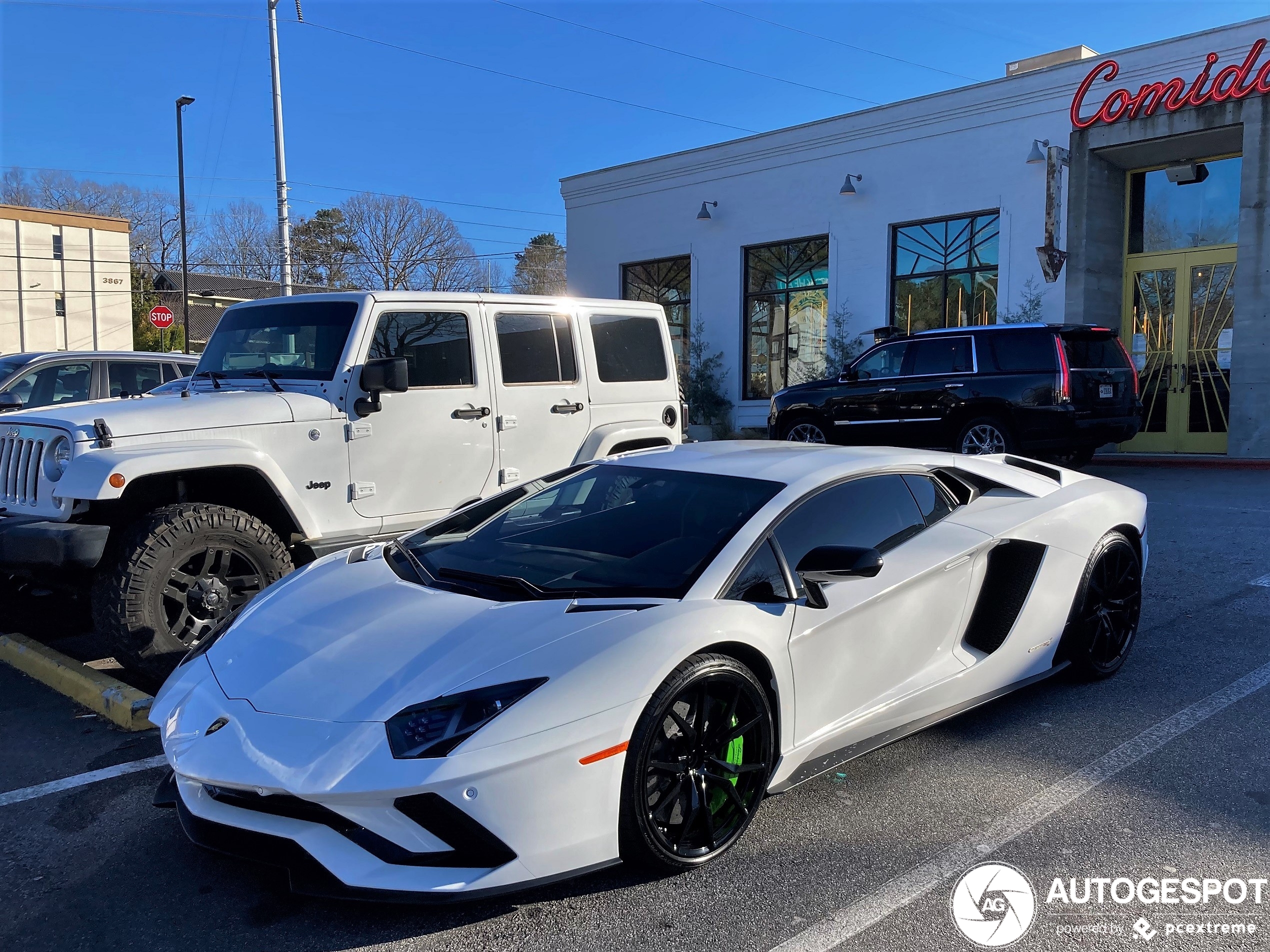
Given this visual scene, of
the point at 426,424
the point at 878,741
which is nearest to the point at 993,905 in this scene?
the point at 878,741

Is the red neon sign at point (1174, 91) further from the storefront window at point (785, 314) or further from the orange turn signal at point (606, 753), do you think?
the orange turn signal at point (606, 753)

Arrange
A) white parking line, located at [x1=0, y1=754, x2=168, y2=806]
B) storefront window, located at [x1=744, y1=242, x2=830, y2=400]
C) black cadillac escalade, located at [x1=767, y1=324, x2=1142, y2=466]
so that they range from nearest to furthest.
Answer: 1. white parking line, located at [x1=0, y1=754, x2=168, y2=806]
2. black cadillac escalade, located at [x1=767, y1=324, x2=1142, y2=466]
3. storefront window, located at [x1=744, y1=242, x2=830, y2=400]

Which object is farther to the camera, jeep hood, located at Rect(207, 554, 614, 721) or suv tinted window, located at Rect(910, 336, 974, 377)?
suv tinted window, located at Rect(910, 336, 974, 377)

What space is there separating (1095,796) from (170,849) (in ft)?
10.5

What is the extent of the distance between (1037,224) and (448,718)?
16.0 m

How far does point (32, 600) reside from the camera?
683 cm

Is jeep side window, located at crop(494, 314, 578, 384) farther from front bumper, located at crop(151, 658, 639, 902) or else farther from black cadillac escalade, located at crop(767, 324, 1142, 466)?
black cadillac escalade, located at crop(767, 324, 1142, 466)

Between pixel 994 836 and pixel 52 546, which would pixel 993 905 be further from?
pixel 52 546

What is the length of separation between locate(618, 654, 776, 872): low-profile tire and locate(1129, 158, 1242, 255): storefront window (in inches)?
607

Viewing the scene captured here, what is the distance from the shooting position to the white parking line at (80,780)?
12.5ft

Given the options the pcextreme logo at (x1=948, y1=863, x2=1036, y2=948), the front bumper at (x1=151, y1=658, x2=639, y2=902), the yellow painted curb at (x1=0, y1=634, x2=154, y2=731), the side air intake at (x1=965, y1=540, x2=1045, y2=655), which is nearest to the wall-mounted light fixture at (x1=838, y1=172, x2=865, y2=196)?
the side air intake at (x1=965, y1=540, x2=1045, y2=655)

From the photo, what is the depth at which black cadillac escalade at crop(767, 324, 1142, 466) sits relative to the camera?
39.1 feet

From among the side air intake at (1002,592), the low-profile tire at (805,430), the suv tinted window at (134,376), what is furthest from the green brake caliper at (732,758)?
the low-profile tire at (805,430)

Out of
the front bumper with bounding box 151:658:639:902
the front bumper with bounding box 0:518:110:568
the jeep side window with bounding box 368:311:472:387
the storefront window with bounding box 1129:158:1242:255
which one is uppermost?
the storefront window with bounding box 1129:158:1242:255
